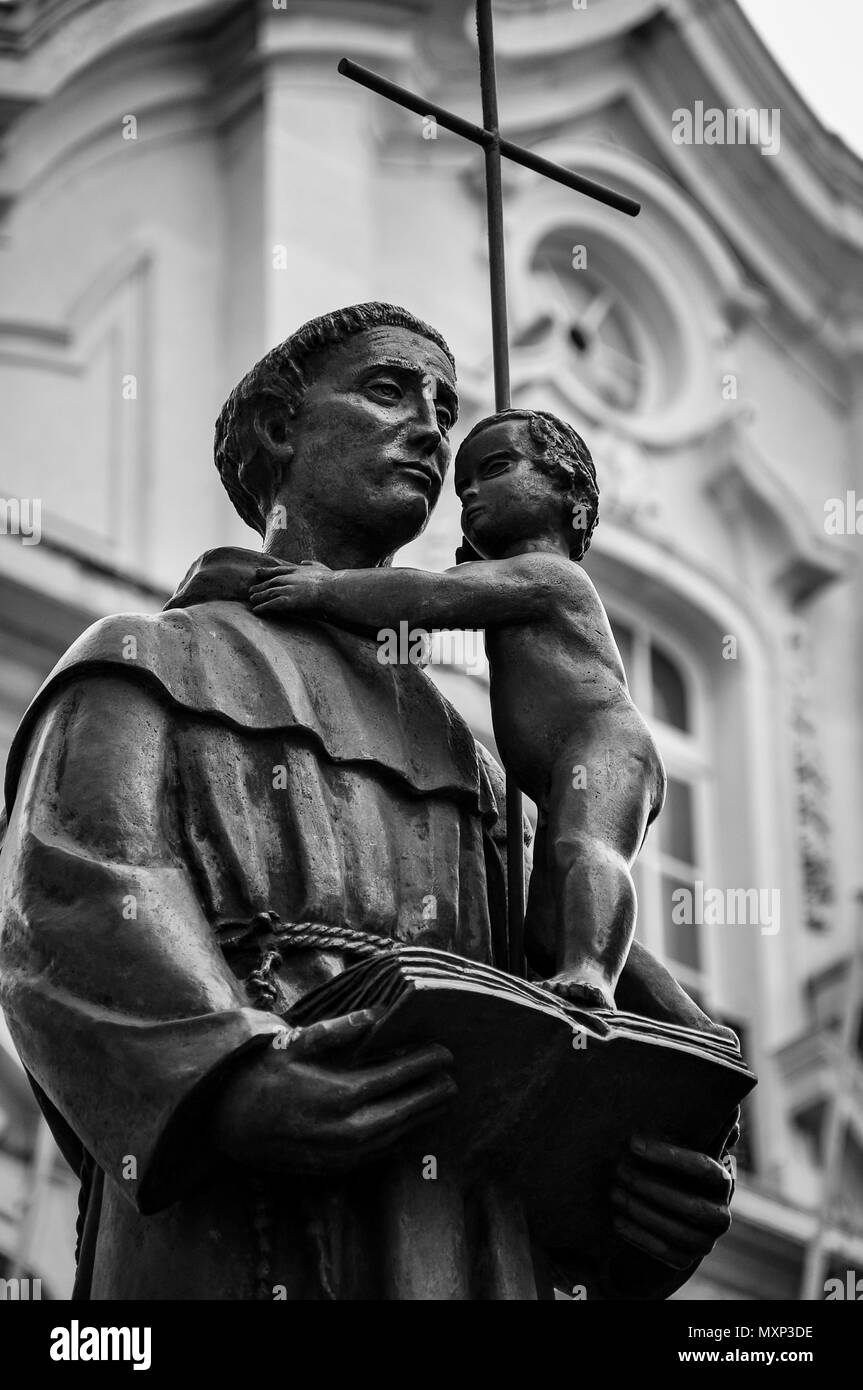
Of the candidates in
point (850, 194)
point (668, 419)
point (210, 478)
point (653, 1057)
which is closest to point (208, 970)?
point (653, 1057)

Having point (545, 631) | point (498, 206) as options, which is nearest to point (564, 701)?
point (545, 631)

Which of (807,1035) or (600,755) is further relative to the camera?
(807,1035)

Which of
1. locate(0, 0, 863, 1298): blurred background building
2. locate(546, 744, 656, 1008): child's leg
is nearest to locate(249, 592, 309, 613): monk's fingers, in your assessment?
locate(546, 744, 656, 1008): child's leg

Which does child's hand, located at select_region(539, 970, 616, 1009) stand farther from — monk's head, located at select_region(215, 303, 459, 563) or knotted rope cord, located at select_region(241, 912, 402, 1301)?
monk's head, located at select_region(215, 303, 459, 563)

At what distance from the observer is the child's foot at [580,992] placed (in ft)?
14.6

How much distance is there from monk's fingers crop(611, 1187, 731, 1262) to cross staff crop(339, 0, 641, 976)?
0.46 metres

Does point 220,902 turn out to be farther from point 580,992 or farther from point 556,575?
point 556,575

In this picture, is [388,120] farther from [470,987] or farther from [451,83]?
[470,987]

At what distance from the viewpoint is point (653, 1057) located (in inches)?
174

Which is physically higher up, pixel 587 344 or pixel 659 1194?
pixel 587 344

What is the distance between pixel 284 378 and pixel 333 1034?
4.84ft

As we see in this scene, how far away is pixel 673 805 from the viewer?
2270cm

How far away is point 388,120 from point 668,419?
319 cm

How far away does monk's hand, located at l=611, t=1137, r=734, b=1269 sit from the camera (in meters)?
4.53
